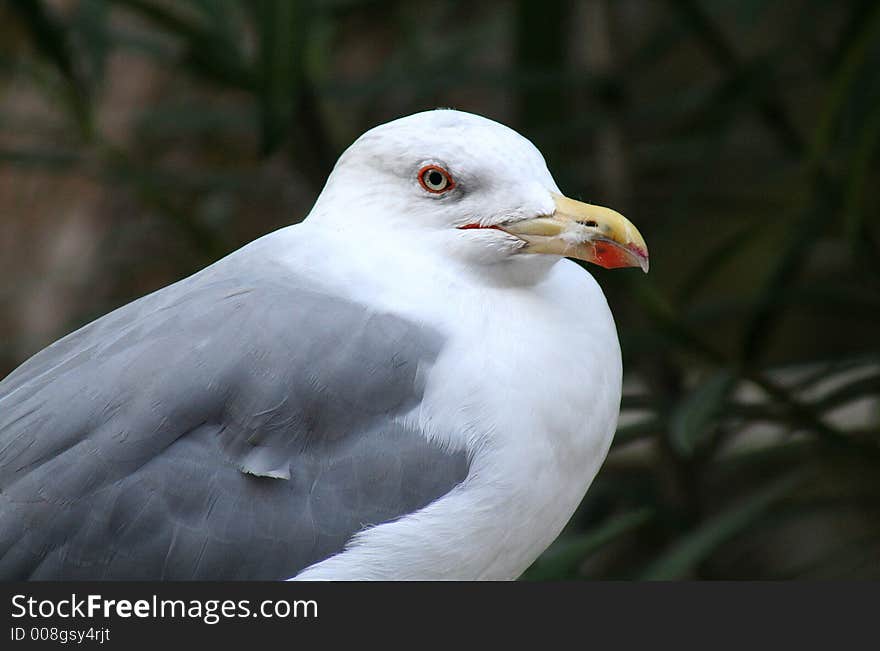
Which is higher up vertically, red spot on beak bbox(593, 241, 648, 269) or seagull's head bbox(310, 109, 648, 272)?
seagull's head bbox(310, 109, 648, 272)

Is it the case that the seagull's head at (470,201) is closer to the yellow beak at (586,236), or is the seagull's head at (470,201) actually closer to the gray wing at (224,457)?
the yellow beak at (586,236)

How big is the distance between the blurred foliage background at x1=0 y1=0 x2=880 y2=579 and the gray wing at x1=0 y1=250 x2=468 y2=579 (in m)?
0.29

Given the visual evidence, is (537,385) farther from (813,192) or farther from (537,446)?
(813,192)

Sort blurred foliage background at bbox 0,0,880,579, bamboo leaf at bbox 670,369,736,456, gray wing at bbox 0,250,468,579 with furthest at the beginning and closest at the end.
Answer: blurred foliage background at bbox 0,0,880,579
bamboo leaf at bbox 670,369,736,456
gray wing at bbox 0,250,468,579

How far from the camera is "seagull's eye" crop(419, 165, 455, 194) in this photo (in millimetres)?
1001

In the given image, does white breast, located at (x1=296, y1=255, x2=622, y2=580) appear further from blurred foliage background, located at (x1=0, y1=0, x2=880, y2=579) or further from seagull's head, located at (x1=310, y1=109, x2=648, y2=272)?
blurred foliage background, located at (x1=0, y1=0, x2=880, y2=579)

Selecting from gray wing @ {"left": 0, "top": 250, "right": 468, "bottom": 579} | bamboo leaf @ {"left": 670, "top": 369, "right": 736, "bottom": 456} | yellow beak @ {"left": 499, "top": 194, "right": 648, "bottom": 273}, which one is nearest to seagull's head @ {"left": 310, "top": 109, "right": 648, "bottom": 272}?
yellow beak @ {"left": 499, "top": 194, "right": 648, "bottom": 273}

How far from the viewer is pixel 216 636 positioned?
0.90 meters

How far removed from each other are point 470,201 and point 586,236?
0.10 meters

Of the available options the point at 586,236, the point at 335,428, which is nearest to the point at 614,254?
the point at 586,236

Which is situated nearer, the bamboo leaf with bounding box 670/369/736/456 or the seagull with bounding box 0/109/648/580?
the seagull with bounding box 0/109/648/580

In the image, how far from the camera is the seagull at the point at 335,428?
911mm

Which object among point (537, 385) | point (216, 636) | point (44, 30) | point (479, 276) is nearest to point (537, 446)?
point (537, 385)

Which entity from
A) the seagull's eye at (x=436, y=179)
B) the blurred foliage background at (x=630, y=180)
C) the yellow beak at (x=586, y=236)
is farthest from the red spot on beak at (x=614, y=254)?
the blurred foliage background at (x=630, y=180)
